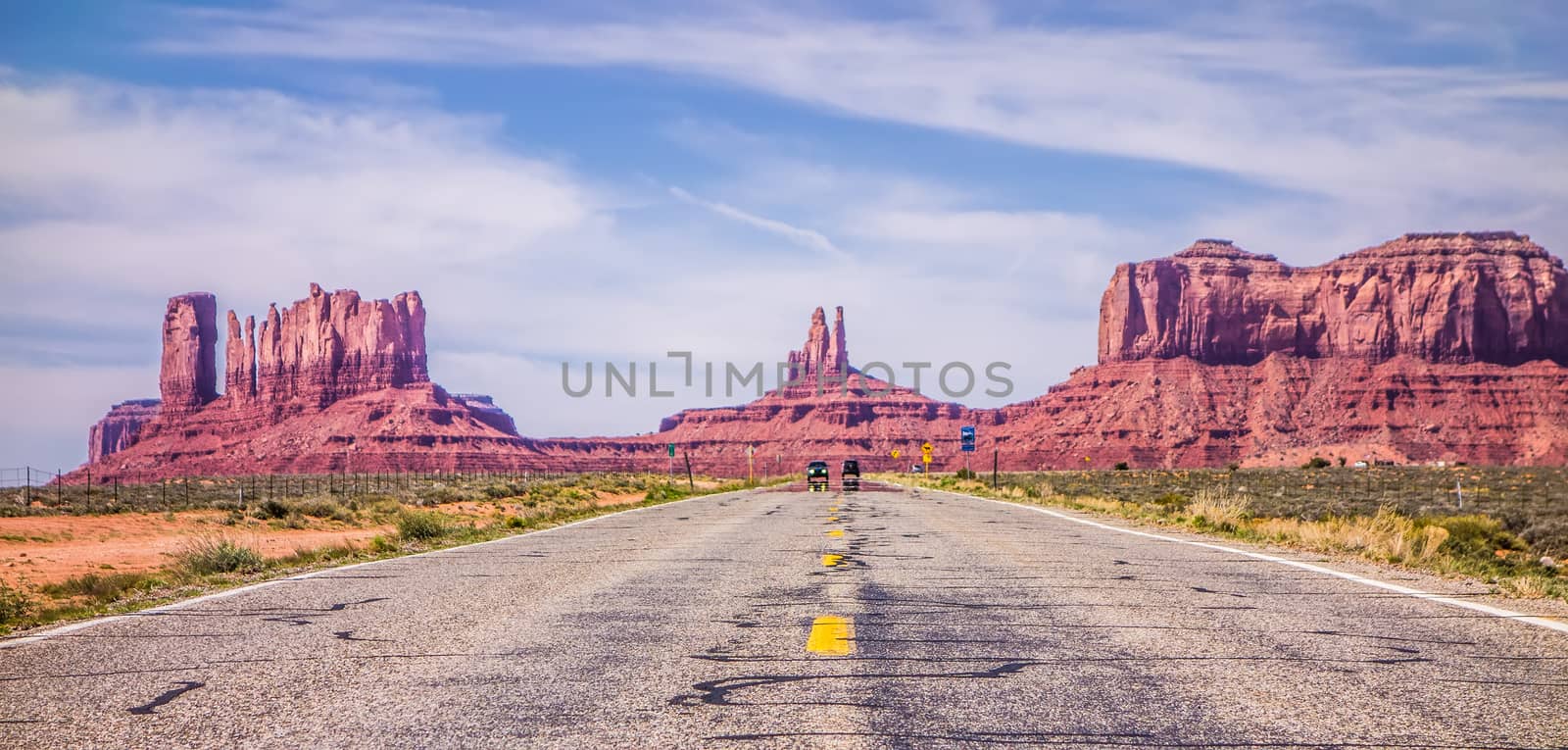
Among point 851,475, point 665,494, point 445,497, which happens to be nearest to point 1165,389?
point 851,475

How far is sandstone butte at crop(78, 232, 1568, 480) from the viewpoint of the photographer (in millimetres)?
138750

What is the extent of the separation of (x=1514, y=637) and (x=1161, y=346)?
527ft

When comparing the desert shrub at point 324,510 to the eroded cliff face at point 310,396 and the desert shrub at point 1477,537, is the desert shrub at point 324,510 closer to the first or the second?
the desert shrub at point 1477,537

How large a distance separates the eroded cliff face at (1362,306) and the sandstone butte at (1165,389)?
0.28 m

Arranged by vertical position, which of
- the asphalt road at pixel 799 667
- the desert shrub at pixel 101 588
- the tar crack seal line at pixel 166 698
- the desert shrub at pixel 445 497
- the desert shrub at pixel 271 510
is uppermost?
the tar crack seal line at pixel 166 698

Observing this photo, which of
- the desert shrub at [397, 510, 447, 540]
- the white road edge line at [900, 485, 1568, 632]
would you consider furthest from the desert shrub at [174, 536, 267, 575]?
the white road edge line at [900, 485, 1568, 632]

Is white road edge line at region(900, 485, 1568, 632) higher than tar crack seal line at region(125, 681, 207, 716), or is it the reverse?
tar crack seal line at region(125, 681, 207, 716)

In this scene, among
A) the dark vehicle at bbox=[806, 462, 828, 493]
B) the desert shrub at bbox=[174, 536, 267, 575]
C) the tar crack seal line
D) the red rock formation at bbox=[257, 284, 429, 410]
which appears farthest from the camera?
the red rock formation at bbox=[257, 284, 429, 410]

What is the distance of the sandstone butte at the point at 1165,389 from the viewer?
455ft

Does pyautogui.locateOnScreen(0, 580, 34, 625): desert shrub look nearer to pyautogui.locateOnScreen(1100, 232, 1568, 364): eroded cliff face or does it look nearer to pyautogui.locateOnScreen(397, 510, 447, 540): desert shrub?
pyautogui.locateOnScreen(397, 510, 447, 540): desert shrub

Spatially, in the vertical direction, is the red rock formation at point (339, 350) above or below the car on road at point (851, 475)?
above

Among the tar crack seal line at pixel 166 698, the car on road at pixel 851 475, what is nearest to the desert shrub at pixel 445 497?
the car on road at pixel 851 475

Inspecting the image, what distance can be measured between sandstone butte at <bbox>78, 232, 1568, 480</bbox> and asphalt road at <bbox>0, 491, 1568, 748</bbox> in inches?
5222

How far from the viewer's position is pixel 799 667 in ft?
19.2
